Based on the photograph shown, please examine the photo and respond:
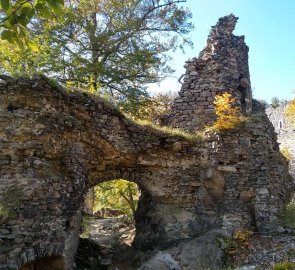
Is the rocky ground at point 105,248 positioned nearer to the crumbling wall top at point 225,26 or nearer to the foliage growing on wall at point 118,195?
the foliage growing on wall at point 118,195

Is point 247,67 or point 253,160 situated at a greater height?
point 247,67

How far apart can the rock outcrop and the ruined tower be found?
0.20 feet

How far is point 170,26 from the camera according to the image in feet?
50.1

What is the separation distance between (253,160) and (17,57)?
8240 millimetres

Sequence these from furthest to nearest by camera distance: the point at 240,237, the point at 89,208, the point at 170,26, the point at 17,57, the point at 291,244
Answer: the point at 89,208, the point at 170,26, the point at 17,57, the point at 240,237, the point at 291,244

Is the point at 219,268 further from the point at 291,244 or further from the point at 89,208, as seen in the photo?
the point at 89,208

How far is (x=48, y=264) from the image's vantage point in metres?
7.23

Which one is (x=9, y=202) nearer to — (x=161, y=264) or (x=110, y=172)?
(x=110, y=172)

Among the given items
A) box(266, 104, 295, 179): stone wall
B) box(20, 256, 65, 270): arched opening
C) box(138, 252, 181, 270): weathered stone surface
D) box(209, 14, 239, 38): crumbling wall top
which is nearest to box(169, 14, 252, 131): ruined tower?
box(209, 14, 239, 38): crumbling wall top

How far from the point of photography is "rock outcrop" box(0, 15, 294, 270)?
22.8 ft

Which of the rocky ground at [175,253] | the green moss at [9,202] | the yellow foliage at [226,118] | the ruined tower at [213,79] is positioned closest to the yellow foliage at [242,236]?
the rocky ground at [175,253]

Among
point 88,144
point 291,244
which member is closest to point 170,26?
point 88,144

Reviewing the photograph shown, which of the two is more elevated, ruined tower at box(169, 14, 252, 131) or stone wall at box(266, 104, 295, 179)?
stone wall at box(266, 104, 295, 179)

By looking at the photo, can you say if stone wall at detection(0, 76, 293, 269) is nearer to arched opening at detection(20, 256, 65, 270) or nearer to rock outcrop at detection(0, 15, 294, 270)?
rock outcrop at detection(0, 15, 294, 270)
